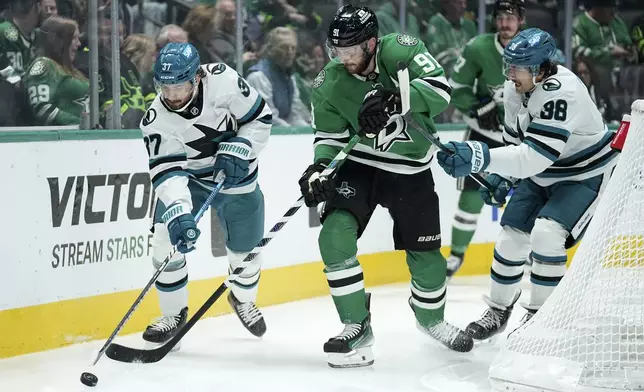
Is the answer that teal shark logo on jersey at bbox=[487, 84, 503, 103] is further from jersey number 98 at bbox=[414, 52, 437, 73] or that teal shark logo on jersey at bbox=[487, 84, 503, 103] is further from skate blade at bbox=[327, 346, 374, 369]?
skate blade at bbox=[327, 346, 374, 369]

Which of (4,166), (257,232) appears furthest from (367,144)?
(4,166)

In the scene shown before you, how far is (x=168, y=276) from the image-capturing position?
410cm

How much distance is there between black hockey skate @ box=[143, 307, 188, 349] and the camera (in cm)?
410

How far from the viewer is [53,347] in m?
4.24

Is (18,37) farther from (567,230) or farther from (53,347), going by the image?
(567,230)

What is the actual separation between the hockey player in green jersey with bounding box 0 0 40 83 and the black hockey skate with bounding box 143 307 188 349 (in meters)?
1.11

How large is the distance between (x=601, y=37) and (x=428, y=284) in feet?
11.6

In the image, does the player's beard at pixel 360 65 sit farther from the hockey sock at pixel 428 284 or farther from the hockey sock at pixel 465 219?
the hockey sock at pixel 465 219

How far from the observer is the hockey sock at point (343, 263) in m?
3.78

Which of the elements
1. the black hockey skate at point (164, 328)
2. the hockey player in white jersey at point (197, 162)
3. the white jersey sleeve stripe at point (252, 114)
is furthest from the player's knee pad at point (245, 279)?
the white jersey sleeve stripe at point (252, 114)

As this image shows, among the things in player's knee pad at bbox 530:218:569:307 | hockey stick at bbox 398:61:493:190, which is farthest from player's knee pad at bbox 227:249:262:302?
player's knee pad at bbox 530:218:569:307

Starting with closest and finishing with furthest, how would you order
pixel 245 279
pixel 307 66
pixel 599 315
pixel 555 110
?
pixel 599 315 < pixel 555 110 < pixel 245 279 < pixel 307 66

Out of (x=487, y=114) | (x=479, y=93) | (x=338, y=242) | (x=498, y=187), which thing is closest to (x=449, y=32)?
(x=479, y=93)

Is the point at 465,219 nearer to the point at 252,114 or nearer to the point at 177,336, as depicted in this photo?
the point at 252,114
